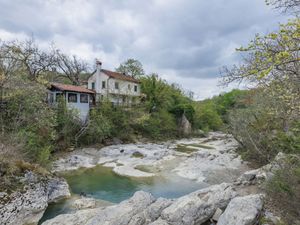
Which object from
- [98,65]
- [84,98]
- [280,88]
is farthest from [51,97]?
[280,88]

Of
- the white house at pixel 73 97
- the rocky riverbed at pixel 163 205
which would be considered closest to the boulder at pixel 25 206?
the rocky riverbed at pixel 163 205

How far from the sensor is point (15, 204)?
6.88 metres

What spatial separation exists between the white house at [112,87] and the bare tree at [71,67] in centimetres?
272

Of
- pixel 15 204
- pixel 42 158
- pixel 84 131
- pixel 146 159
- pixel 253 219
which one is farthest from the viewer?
pixel 84 131

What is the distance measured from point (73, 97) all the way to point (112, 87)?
5722 mm

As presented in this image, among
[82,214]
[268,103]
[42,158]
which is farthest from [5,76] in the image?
[268,103]

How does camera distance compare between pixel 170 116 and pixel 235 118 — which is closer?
pixel 235 118

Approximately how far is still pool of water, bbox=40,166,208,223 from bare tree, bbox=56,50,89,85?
17296 mm

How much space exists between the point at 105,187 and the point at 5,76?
775 centimetres

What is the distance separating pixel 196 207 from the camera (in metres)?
6.04

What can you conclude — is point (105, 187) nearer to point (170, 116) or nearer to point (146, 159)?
point (146, 159)

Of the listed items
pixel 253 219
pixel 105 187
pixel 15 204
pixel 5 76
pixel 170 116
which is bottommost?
pixel 105 187

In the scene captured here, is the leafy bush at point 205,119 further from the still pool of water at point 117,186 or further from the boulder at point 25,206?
the boulder at point 25,206

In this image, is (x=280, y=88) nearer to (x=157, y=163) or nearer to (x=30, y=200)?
(x=30, y=200)
